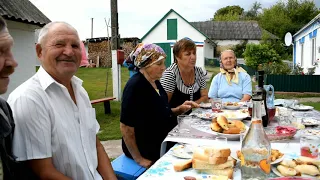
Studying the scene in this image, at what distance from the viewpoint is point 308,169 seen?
1.53 m

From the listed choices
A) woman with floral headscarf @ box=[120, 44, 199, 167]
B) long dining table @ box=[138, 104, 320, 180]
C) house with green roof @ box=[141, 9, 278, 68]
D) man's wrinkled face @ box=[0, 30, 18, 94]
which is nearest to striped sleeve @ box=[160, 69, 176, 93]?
long dining table @ box=[138, 104, 320, 180]

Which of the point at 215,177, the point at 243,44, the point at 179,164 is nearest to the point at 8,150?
the point at 179,164

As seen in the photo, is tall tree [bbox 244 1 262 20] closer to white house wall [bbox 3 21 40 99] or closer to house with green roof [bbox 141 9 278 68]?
house with green roof [bbox 141 9 278 68]

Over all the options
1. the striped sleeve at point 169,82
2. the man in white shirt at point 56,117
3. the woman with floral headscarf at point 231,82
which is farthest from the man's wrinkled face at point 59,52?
the woman with floral headscarf at point 231,82

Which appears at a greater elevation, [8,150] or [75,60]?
[75,60]

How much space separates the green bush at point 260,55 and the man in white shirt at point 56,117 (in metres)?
17.0

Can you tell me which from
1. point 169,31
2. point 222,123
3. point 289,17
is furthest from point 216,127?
point 289,17

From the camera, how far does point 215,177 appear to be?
151cm

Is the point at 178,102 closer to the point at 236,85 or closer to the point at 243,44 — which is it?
the point at 236,85

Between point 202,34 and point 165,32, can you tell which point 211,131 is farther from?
point 202,34

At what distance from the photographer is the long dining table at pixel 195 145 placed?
1591 millimetres

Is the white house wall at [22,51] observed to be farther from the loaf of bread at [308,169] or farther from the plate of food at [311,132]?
the loaf of bread at [308,169]

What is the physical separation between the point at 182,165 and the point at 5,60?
38.9 inches

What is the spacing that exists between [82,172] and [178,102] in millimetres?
2216
